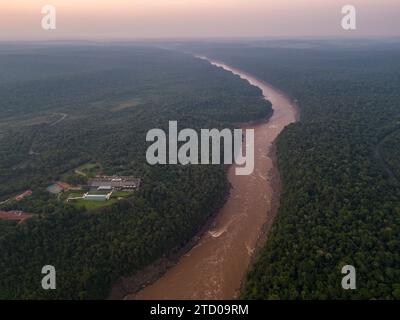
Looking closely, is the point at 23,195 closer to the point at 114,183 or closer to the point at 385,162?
the point at 114,183

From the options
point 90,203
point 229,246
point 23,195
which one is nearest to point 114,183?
point 90,203

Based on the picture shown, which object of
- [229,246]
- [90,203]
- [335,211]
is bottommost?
[229,246]

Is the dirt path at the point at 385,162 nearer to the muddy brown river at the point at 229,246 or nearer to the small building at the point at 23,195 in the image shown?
the muddy brown river at the point at 229,246

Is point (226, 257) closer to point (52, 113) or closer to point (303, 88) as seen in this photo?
point (52, 113)

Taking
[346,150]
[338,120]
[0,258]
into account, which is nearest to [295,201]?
[346,150]

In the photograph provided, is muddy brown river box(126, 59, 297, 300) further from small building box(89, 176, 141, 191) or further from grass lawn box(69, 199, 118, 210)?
small building box(89, 176, 141, 191)

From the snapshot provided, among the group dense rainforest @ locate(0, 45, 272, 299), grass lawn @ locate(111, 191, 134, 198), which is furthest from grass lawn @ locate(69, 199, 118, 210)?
grass lawn @ locate(111, 191, 134, 198)
